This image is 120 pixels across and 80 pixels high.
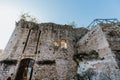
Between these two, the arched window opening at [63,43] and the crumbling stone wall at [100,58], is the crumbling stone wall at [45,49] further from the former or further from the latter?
the crumbling stone wall at [100,58]

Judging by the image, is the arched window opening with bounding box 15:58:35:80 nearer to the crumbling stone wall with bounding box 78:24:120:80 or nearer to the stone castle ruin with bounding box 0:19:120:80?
the stone castle ruin with bounding box 0:19:120:80

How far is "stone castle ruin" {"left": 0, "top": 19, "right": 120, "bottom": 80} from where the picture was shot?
9492mm

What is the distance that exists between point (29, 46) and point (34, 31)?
2286 mm

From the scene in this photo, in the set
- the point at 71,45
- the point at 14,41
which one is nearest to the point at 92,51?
the point at 71,45

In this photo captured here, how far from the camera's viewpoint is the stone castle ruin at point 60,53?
31.1 feet

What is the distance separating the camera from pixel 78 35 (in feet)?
50.2

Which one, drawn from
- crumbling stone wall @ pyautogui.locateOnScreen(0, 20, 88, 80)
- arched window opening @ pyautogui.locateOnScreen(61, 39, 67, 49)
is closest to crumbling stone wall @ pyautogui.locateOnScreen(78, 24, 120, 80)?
crumbling stone wall @ pyautogui.locateOnScreen(0, 20, 88, 80)

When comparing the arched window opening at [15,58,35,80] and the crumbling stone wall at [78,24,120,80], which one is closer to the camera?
the crumbling stone wall at [78,24,120,80]

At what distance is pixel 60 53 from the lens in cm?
1276

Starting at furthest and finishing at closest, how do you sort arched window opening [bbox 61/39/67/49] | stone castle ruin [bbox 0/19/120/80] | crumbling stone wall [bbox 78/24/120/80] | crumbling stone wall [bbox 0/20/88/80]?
arched window opening [bbox 61/39/67/49] < crumbling stone wall [bbox 0/20/88/80] < stone castle ruin [bbox 0/19/120/80] < crumbling stone wall [bbox 78/24/120/80]

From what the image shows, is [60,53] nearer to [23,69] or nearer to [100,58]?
[23,69]

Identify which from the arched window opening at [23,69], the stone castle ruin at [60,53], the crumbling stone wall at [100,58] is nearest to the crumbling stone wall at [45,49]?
the stone castle ruin at [60,53]

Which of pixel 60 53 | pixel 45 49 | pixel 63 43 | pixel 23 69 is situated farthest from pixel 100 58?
pixel 23 69

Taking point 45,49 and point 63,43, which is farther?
point 63,43
